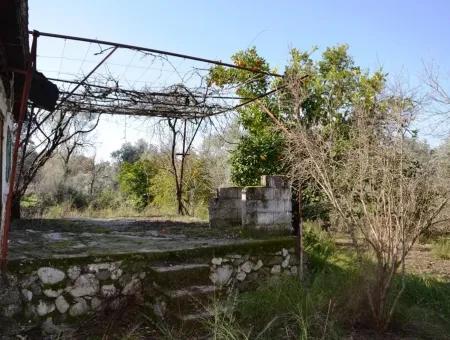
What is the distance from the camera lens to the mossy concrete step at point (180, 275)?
14.6 feet

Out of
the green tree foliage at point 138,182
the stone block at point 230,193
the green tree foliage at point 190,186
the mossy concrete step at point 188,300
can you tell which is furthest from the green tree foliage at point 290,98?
the green tree foliage at point 138,182

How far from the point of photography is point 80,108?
9.28m

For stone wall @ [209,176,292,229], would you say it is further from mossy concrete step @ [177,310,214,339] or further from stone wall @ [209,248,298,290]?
mossy concrete step @ [177,310,214,339]

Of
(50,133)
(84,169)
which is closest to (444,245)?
(50,133)

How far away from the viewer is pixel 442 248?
983 centimetres

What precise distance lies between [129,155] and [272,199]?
29.1 m

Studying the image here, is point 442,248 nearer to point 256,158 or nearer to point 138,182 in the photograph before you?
point 256,158

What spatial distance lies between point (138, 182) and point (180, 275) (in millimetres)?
14420

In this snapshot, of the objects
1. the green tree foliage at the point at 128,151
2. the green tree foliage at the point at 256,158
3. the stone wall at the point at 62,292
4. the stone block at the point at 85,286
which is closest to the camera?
the stone wall at the point at 62,292

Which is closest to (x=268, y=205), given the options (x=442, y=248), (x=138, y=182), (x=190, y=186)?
(x=442, y=248)

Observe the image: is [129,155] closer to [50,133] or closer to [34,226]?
[50,133]

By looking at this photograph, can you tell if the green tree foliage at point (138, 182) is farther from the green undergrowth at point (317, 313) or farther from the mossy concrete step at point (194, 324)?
the mossy concrete step at point (194, 324)

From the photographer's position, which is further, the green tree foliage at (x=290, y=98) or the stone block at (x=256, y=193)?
the green tree foliage at (x=290, y=98)

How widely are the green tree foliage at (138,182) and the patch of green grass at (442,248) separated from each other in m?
11.4
